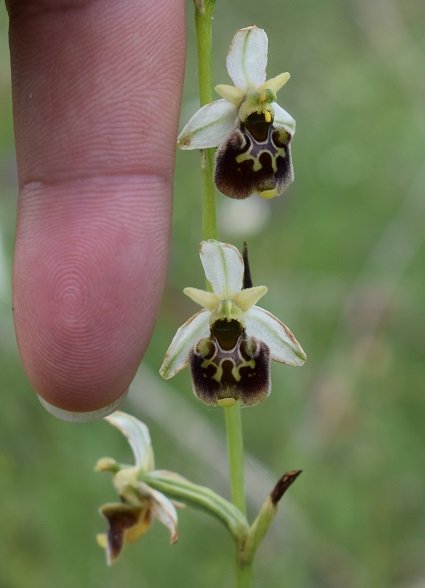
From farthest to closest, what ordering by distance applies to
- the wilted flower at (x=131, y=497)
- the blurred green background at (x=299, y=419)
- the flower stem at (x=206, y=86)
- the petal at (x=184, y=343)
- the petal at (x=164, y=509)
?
the blurred green background at (x=299, y=419)
the wilted flower at (x=131, y=497)
the petal at (x=164, y=509)
the petal at (x=184, y=343)
the flower stem at (x=206, y=86)

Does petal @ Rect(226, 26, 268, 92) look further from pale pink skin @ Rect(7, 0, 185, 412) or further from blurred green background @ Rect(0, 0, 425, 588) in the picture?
blurred green background @ Rect(0, 0, 425, 588)

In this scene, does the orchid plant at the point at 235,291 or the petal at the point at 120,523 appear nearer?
the orchid plant at the point at 235,291

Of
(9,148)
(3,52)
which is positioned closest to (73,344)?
(9,148)

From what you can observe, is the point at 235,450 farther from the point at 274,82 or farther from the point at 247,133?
the point at 274,82

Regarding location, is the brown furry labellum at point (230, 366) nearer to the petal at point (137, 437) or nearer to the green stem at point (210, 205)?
the green stem at point (210, 205)

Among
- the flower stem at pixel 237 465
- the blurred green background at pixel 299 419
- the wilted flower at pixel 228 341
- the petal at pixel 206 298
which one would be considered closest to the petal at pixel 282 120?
the wilted flower at pixel 228 341

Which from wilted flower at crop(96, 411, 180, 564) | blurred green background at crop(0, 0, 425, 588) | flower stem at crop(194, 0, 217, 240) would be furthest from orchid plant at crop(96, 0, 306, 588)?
blurred green background at crop(0, 0, 425, 588)
